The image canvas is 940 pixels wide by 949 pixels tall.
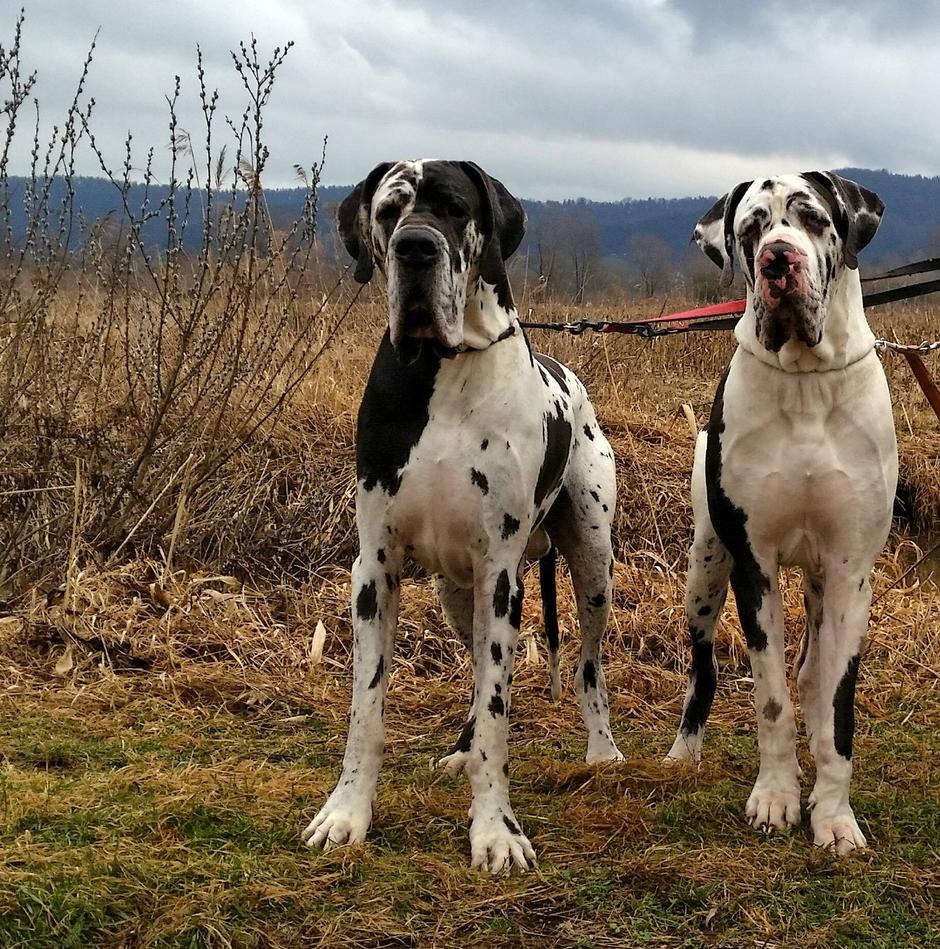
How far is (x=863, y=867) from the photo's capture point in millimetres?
3285

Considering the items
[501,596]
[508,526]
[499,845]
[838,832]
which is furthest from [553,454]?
[838,832]

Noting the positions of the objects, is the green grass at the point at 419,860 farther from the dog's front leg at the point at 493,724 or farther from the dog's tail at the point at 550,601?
the dog's tail at the point at 550,601

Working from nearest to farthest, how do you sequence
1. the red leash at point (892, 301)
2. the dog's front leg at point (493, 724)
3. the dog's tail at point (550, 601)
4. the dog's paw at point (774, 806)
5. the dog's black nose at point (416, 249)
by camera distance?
the dog's black nose at point (416, 249) → the dog's front leg at point (493, 724) → the dog's paw at point (774, 806) → the red leash at point (892, 301) → the dog's tail at point (550, 601)

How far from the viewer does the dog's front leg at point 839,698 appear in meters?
3.48

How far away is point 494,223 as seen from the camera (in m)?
3.43

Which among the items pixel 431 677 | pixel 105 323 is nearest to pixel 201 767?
pixel 431 677

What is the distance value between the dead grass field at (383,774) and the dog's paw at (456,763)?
0.09 meters

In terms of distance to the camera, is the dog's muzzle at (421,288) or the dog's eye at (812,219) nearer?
the dog's muzzle at (421,288)

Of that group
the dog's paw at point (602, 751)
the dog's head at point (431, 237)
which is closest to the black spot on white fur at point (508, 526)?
the dog's head at point (431, 237)

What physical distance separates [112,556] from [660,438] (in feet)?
14.2

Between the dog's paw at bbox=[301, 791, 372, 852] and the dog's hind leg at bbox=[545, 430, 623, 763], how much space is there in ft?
4.23

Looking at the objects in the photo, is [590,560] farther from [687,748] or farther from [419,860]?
[419,860]

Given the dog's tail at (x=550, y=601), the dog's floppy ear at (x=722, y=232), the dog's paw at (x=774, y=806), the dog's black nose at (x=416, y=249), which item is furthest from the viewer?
the dog's tail at (x=550, y=601)

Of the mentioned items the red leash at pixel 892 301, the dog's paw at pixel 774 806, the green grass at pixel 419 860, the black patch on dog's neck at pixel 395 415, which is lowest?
the green grass at pixel 419 860
